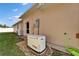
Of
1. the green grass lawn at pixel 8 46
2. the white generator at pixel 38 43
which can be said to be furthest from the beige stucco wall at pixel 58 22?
the green grass lawn at pixel 8 46

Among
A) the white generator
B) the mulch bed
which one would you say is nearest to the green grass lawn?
the mulch bed

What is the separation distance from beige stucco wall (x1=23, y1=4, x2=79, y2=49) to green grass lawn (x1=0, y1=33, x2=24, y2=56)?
24 cm

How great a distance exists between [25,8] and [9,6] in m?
0.23

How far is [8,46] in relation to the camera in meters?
2.07

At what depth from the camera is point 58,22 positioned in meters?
2.04

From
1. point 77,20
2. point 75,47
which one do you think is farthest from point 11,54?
point 77,20

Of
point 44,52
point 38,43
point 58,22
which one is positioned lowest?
point 44,52

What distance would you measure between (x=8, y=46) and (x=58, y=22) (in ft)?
2.58

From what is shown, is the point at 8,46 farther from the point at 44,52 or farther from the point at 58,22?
the point at 58,22

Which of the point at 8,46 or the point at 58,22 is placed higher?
the point at 58,22

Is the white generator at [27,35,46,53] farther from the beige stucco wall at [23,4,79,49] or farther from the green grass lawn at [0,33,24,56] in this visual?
the green grass lawn at [0,33,24,56]

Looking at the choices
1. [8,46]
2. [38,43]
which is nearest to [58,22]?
[38,43]

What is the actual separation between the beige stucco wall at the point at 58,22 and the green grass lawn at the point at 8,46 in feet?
0.78

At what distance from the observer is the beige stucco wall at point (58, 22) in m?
1.95
